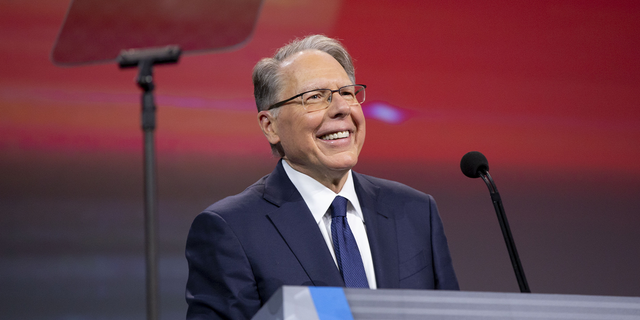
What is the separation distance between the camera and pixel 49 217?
86.3 inches

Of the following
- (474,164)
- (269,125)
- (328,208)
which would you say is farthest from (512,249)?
(269,125)

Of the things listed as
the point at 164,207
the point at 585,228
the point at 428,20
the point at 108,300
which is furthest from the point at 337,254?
the point at 585,228

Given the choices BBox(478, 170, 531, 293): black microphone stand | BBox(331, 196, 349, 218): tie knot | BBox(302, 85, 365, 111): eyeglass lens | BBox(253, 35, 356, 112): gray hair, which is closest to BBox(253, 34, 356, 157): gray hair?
BBox(253, 35, 356, 112): gray hair

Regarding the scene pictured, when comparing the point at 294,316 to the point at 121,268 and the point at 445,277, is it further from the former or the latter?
the point at 121,268

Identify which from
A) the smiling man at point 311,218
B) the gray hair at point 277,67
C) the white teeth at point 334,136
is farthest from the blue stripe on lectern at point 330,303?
the gray hair at point 277,67

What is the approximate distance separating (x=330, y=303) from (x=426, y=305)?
0.48ft

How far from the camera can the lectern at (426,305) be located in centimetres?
79

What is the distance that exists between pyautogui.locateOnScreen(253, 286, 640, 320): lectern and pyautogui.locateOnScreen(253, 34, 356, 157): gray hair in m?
0.91

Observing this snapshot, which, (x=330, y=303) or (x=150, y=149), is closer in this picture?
(x=330, y=303)

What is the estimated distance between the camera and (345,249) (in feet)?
4.96

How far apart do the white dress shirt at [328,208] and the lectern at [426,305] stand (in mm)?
668

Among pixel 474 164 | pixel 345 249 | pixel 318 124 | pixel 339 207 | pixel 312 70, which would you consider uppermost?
pixel 312 70

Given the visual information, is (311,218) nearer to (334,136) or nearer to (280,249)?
(280,249)

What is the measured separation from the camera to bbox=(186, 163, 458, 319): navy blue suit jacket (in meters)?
1.40
